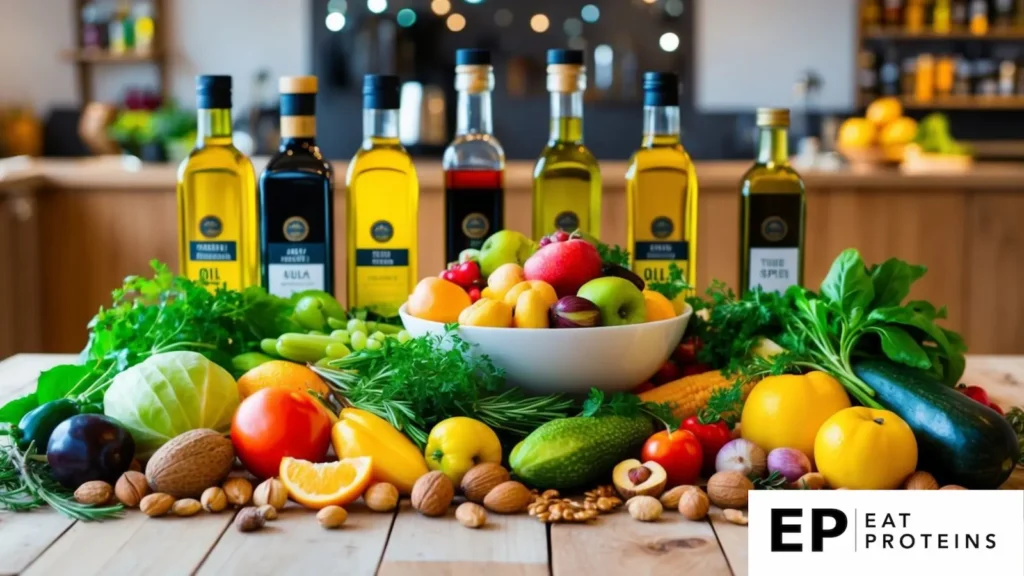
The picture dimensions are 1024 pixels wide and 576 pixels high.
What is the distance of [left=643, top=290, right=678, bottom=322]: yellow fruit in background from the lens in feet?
3.71

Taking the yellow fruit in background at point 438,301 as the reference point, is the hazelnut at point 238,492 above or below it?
below

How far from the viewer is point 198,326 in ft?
3.96

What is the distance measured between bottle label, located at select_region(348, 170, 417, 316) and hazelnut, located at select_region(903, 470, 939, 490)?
0.64 meters

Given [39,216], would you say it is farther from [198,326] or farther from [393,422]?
[393,422]

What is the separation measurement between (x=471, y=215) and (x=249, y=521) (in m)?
0.64

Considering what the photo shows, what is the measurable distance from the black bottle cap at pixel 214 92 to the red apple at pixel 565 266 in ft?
1.42

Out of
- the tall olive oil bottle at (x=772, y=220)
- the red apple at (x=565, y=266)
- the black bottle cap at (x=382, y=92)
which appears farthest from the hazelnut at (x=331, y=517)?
the tall olive oil bottle at (x=772, y=220)

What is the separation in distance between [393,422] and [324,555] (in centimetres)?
20

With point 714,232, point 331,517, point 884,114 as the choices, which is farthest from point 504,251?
point 884,114

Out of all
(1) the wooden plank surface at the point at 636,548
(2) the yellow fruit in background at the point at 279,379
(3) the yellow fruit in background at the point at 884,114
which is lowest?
(1) the wooden plank surface at the point at 636,548

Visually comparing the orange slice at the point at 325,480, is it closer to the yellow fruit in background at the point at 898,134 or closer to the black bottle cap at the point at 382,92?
the black bottle cap at the point at 382,92

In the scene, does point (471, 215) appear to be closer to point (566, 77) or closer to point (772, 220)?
point (566, 77)

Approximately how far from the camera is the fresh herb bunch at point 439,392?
3.39 feet

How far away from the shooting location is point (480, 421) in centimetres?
104
